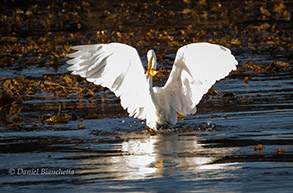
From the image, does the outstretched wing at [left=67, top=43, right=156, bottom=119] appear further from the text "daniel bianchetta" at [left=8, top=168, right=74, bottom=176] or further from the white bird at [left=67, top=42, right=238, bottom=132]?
the text "daniel bianchetta" at [left=8, top=168, right=74, bottom=176]

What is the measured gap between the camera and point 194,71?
9.77m

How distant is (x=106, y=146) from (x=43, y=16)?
18574mm

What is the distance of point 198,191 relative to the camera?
6.22m

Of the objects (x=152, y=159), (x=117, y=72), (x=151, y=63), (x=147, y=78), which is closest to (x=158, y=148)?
(x=152, y=159)

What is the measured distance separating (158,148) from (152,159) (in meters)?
0.79

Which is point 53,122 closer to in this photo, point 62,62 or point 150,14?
point 62,62

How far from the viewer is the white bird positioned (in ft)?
32.1

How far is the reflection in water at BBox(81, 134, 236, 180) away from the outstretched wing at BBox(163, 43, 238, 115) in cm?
98

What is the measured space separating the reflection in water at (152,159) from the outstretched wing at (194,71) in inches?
38.4

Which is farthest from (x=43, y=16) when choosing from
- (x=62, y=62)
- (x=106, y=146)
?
(x=106, y=146)

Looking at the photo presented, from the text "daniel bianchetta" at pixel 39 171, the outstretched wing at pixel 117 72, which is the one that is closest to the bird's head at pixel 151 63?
the outstretched wing at pixel 117 72

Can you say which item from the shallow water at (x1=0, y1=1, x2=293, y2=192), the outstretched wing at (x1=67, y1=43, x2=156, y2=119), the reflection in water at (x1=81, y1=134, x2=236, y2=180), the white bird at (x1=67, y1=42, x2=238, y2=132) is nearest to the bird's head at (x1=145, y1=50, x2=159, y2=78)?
the white bird at (x1=67, y1=42, x2=238, y2=132)

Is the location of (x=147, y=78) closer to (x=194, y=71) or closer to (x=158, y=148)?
(x=194, y=71)

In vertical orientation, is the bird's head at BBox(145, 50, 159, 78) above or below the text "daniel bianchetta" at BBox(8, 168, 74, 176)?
above
